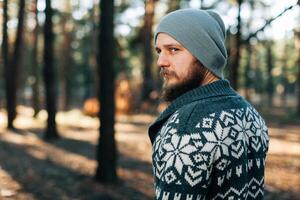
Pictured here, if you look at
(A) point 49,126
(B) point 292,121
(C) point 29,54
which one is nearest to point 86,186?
(A) point 49,126

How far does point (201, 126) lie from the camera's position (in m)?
1.62

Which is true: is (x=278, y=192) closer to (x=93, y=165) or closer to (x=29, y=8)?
(x=93, y=165)

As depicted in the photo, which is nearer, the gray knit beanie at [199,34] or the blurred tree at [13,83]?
the gray knit beanie at [199,34]

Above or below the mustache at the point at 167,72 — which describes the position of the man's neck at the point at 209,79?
below

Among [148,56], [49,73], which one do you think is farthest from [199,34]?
[148,56]

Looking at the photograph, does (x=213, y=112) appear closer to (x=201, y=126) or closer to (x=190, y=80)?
(x=201, y=126)

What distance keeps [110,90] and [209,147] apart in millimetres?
7782

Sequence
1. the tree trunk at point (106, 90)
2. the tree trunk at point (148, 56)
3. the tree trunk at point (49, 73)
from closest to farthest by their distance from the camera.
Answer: the tree trunk at point (106, 90)
the tree trunk at point (49, 73)
the tree trunk at point (148, 56)

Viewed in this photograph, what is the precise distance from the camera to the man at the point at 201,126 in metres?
1.60

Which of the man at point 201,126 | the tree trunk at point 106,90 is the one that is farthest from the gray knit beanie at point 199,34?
the tree trunk at point 106,90

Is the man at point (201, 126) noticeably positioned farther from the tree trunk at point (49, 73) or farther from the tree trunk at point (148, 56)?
the tree trunk at point (148, 56)

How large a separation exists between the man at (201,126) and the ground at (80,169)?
6.96 metres

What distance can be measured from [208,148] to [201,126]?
0.09m

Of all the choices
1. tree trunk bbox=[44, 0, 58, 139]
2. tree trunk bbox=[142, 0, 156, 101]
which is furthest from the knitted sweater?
tree trunk bbox=[142, 0, 156, 101]
